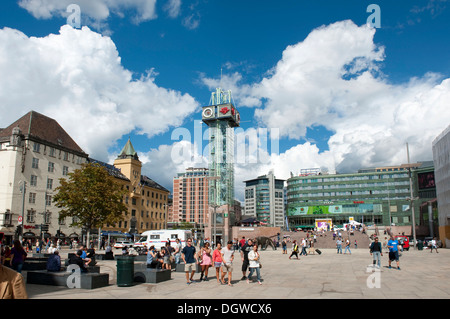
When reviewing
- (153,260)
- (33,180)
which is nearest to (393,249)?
(153,260)

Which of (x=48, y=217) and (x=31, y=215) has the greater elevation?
(x=31, y=215)

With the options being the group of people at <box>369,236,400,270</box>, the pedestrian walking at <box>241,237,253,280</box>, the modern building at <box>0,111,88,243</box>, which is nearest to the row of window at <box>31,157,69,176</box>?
the modern building at <box>0,111,88,243</box>

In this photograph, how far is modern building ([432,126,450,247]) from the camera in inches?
1969

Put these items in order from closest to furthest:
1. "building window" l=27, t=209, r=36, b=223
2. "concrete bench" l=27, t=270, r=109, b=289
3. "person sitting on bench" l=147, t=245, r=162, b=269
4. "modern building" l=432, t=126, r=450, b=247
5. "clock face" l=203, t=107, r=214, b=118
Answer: "concrete bench" l=27, t=270, r=109, b=289
"person sitting on bench" l=147, t=245, r=162, b=269
"modern building" l=432, t=126, r=450, b=247
"building window" l=27, t=209, r=36, b=223
"clock face" l=203, t=107, r=214, b=118

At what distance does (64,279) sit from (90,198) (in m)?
26.2

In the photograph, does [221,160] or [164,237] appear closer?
[164,237]

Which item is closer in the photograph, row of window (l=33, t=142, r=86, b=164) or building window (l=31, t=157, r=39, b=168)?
building window (l=31, t=157, r=39, b=168)

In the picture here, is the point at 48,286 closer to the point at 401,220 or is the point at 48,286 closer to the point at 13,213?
the point at 13,213

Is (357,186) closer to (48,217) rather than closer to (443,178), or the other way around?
(443,178)

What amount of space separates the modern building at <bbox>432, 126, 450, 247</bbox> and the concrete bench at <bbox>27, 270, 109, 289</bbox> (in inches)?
1984

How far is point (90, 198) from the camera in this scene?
38.0 meters

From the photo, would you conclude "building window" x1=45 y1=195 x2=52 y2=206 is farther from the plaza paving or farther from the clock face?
the clock face

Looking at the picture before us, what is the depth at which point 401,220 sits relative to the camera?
359 feet

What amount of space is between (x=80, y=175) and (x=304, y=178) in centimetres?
9865
